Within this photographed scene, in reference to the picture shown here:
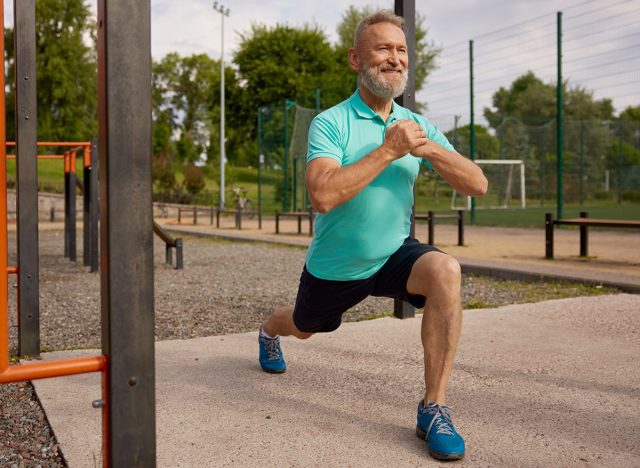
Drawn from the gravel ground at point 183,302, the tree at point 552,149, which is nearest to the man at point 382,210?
the gravel ground at point 183,302

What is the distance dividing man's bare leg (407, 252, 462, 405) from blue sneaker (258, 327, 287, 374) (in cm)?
108

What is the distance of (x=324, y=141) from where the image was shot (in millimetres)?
2584

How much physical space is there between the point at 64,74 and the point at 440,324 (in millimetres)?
50313

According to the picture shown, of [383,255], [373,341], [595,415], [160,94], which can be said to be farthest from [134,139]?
[160,94]

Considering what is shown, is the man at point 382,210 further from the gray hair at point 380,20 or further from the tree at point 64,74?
the tree at point 64,74

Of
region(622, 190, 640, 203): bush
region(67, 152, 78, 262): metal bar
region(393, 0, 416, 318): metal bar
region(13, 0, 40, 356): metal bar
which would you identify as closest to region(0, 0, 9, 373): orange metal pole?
region(13, 0, 40, 356): metal bar

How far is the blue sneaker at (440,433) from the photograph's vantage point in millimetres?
2350

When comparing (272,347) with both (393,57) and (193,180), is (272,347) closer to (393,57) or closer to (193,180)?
(393,57)

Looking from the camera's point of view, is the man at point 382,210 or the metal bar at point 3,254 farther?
the man at point 382,210

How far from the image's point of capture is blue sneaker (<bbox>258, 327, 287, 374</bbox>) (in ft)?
11.4

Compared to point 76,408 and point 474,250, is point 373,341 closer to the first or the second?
point 76,408

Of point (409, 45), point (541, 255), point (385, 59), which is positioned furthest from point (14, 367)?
point (541, 255)

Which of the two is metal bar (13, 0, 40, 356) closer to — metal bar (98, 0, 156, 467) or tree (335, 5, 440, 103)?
metal bar (98, 0, 156, 467)

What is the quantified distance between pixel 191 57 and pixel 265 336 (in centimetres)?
7268
